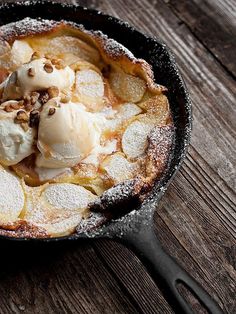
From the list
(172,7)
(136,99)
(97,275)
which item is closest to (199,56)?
(172,7)

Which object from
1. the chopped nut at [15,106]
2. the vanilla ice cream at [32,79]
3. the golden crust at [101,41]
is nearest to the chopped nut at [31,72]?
the vanilla ice cream at [32,79]

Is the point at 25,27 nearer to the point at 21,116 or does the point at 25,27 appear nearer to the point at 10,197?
the point at 21,116

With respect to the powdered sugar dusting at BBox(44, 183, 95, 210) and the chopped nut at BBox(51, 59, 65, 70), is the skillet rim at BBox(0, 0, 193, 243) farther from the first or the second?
the chopped nut at BBox(51, 59, 65, 70)

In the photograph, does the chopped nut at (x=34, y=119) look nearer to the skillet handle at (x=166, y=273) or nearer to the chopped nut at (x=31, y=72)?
the chopped nut at (x=31, y=72)

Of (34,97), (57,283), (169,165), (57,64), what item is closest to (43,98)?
(34,97)

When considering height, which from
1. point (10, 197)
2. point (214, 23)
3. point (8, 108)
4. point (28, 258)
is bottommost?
point (28, 258)

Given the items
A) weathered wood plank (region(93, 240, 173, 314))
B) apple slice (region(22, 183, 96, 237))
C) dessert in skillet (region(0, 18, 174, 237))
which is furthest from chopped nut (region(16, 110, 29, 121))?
weathered wood plank (region(93, 240, 173, 314))
